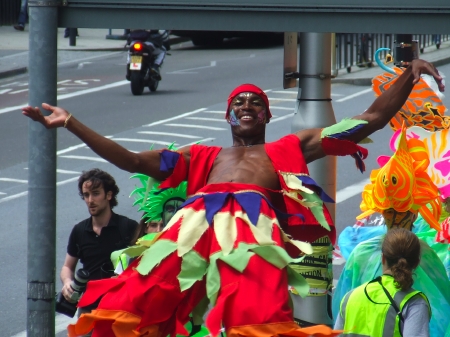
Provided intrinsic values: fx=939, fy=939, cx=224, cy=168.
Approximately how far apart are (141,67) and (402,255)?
13.8 meters

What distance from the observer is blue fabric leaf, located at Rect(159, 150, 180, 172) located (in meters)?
4.96

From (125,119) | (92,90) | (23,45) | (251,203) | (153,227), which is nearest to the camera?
(251,203)

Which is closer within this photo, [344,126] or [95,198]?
[344,126]

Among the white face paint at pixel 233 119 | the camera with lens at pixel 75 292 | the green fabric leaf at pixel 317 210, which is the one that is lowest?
the camera with lens at pixel 75 292

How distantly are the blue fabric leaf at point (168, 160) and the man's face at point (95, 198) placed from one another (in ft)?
4.92

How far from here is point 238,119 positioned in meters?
5.07

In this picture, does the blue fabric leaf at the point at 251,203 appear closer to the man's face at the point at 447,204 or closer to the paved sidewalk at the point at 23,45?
the man's face at the point at 447,204

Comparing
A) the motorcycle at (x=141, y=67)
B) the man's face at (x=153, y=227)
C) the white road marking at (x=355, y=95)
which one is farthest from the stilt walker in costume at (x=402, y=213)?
the motorcycle at (x=141, y=67)

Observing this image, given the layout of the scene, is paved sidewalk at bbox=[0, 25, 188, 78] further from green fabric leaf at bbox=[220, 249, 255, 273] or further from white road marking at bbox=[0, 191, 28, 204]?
green fabric leaf at bbox=[220, 249, 255, 273]

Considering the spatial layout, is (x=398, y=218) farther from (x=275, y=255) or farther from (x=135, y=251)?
(x=135, y=251)

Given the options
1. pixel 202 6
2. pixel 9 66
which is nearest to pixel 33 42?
pixel 202 6

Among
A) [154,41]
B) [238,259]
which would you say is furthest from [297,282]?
[154,41]

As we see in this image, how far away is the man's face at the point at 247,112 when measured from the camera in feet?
16.5

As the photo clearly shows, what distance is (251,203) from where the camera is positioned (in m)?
4.67
